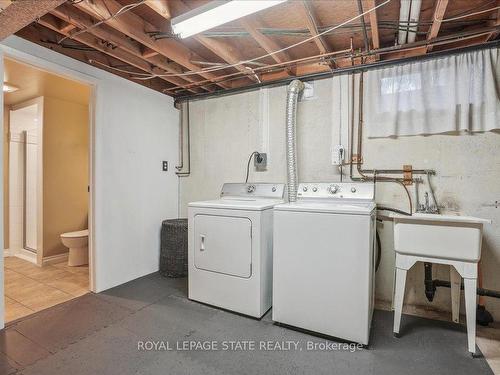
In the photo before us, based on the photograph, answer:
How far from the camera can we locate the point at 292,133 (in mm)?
2678

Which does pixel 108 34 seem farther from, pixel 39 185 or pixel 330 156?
pixel 39 185

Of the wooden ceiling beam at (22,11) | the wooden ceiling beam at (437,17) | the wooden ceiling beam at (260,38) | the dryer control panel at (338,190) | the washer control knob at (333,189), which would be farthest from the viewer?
the washer control knob at (333,189)

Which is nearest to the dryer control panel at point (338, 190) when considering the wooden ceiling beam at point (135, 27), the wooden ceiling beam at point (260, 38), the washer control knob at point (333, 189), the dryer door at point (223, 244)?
the washer control knob at point (333, 189)

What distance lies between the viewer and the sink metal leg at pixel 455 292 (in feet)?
6.86

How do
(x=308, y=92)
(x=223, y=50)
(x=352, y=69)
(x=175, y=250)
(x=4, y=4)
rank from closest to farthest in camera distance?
(x=4, y=4) → (x=223, y=50) → (x=352, y=69) → (x=308, y=92) → (x=175, y=250)

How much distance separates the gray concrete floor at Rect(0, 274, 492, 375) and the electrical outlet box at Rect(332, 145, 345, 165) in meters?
1.44

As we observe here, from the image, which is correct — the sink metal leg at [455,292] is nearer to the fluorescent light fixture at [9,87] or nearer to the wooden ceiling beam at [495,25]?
the wooden ceiling beam at [495,25]

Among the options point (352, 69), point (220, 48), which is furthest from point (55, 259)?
point (352, 69)

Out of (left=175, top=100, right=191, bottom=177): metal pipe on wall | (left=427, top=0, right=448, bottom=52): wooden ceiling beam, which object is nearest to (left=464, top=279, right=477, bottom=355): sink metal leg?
(left=427, top=0, right=448, bottom=52): wooden ceiling beam

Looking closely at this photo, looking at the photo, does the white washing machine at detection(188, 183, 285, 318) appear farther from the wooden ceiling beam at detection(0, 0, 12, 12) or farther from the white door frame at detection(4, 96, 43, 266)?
the white door frame at detection(4, 96, 43, 266)

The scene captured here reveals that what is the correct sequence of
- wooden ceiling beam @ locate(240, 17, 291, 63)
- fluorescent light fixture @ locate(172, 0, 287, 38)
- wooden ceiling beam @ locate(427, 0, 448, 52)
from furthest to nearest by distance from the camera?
wooden ceiling beam @ locate(240, 17, 291, 63), wooden ceiling beam @ locate(427, 0, 448, 52), fluorescent light fixture @ locate(172, 0, 287, 38)

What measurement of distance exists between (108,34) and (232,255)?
6.91ft

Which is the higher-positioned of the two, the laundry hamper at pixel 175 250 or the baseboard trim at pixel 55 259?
the laundry hamper at pixel 175 250

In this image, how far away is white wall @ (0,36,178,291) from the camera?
8.86ft
